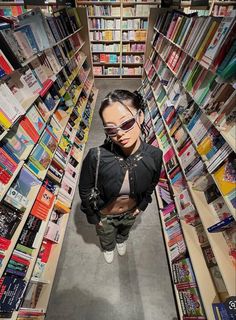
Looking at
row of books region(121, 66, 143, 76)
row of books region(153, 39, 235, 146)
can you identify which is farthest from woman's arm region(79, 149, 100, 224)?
row of books region(121, 66, 143, 76)

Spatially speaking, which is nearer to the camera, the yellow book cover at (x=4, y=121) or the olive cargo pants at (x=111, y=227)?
the yellow book cover at (x=4, y=121)

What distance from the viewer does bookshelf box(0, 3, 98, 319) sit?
52.4 inches

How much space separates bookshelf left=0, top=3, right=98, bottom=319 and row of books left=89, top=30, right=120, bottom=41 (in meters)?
2.75

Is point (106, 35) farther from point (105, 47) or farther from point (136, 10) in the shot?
point (136, 10)

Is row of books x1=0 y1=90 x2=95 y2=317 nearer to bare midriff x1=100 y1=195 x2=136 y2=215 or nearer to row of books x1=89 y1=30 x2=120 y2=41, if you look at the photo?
bare midriff x1=100 y1=195 x2=136 y2=215

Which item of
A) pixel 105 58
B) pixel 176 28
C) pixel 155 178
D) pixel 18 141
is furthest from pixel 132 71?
pixel 155 178

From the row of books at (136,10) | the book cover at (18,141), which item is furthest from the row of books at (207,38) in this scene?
the row of books at (136,10)

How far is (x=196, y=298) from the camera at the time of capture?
1431mm

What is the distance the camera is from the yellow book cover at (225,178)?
1.15m

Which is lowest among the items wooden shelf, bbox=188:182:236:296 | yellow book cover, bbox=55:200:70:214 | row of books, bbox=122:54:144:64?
wooden shelf, bbox=188:182:236:296

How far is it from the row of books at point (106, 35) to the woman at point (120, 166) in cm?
501

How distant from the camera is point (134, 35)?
509 centimetres

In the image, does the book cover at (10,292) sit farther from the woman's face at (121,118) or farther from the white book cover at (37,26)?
the white book cover at (37,26)

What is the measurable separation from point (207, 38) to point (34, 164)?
1.90 m
